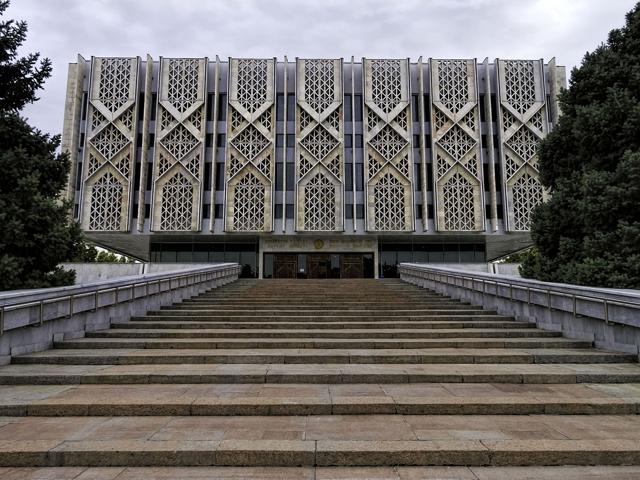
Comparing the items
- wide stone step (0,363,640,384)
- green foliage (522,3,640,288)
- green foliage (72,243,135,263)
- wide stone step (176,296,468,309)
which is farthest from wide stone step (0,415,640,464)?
green foliage (72,243,135,263)

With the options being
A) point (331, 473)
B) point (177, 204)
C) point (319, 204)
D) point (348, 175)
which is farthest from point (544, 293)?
point (177, 204)

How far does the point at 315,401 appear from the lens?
5012 millimetres

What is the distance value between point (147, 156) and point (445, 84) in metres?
23.2

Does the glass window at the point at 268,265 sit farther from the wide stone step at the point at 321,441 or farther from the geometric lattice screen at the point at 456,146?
the wide stone step at the point at 321,441

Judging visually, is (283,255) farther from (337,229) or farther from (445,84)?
(445,84)

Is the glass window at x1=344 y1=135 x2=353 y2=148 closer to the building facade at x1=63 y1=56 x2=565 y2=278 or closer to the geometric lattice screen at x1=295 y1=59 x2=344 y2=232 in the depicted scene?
the building facade at x1=63 y1=56 x2=565 y2=278

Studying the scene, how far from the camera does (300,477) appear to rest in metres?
3.53

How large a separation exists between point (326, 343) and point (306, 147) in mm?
25123

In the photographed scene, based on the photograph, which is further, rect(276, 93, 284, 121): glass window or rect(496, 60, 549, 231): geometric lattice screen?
rect(276, 93, 284, 121): glass window

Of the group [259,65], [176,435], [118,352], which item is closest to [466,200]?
[259,65]

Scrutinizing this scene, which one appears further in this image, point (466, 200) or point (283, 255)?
point (283, 255)

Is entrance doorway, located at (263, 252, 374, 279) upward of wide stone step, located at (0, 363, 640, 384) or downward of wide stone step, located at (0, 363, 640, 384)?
upward

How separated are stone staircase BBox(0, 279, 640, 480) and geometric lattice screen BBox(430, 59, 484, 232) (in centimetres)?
2226

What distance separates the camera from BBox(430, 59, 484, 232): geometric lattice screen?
30.8m
